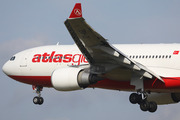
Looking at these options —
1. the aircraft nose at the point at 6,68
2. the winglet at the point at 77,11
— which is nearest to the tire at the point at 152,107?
the winglet at the point at 77,11

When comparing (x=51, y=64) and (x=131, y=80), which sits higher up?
(x=51, y=64)

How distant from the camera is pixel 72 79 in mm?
19953

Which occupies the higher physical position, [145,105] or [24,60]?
[24,60]

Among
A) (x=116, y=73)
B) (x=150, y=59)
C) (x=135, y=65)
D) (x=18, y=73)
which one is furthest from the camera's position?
(x=18, y=73)

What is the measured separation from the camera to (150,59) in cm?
2233

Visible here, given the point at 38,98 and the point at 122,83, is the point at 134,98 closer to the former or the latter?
the point at 122,83

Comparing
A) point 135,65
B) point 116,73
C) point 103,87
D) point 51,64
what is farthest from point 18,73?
point 135,65

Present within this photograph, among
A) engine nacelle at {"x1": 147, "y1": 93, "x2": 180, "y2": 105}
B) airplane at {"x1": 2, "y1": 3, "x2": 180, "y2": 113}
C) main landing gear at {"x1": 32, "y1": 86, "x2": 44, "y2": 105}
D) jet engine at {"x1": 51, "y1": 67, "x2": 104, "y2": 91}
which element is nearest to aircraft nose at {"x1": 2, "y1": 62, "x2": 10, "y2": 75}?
airplane at {"x1": 2, "y1": 3, "x2": 180, "y2": 113}

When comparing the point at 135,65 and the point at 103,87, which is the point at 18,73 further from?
the point at 135,65

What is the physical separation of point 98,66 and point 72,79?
1625 mm

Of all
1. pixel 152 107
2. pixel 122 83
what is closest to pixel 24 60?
pixel 122 83

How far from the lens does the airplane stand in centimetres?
1772

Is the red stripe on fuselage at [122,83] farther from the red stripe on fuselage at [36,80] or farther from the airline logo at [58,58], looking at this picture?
the airline logo at [58,58]

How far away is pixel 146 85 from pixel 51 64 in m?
6.80
